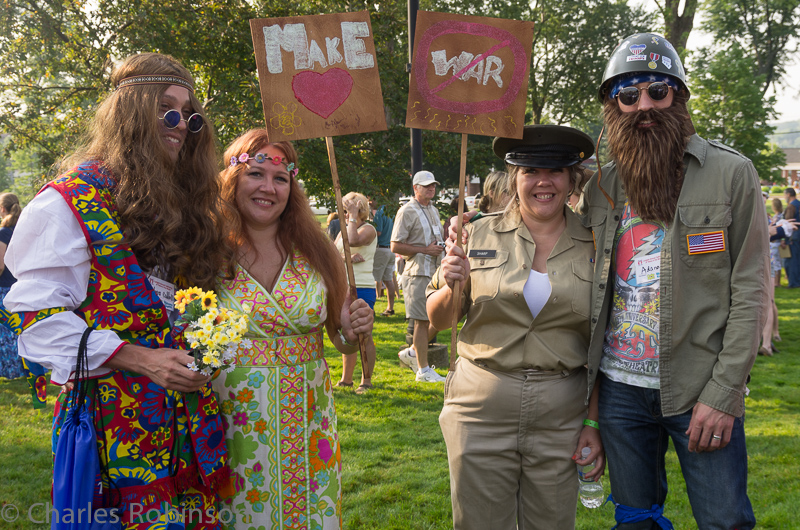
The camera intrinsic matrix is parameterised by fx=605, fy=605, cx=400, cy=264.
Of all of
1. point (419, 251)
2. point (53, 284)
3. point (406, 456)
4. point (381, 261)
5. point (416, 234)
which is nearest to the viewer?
point (53, 284)

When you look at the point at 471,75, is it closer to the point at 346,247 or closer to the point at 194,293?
the point at 346,247

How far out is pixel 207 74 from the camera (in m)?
8.10

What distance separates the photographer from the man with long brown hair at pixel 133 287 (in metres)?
1.83

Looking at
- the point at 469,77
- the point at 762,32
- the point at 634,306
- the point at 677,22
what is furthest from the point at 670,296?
the point at 762,32

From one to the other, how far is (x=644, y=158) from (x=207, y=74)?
7.06m

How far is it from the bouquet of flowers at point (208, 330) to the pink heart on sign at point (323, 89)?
1101 mm

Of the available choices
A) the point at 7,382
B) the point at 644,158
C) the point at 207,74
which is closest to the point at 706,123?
the point at 207,74

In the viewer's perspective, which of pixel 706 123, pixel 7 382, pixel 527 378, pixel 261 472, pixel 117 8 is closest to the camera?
pixel 261 472

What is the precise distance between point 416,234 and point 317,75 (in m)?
4.52

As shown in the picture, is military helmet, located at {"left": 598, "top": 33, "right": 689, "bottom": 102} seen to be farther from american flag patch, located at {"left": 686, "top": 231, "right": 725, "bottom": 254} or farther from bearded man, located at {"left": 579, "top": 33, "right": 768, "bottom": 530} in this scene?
american flag patch, located at {"left": 686, "top": 231, "right": 725, "bottom": 254}

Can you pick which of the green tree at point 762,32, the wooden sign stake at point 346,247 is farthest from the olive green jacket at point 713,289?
the green tree at point 762,32

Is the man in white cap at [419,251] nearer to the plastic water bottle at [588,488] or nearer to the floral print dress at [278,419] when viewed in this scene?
the plastic water bottle at [588,488]

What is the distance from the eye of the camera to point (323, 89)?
2.69 meters

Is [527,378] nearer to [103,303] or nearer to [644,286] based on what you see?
[644,286]
